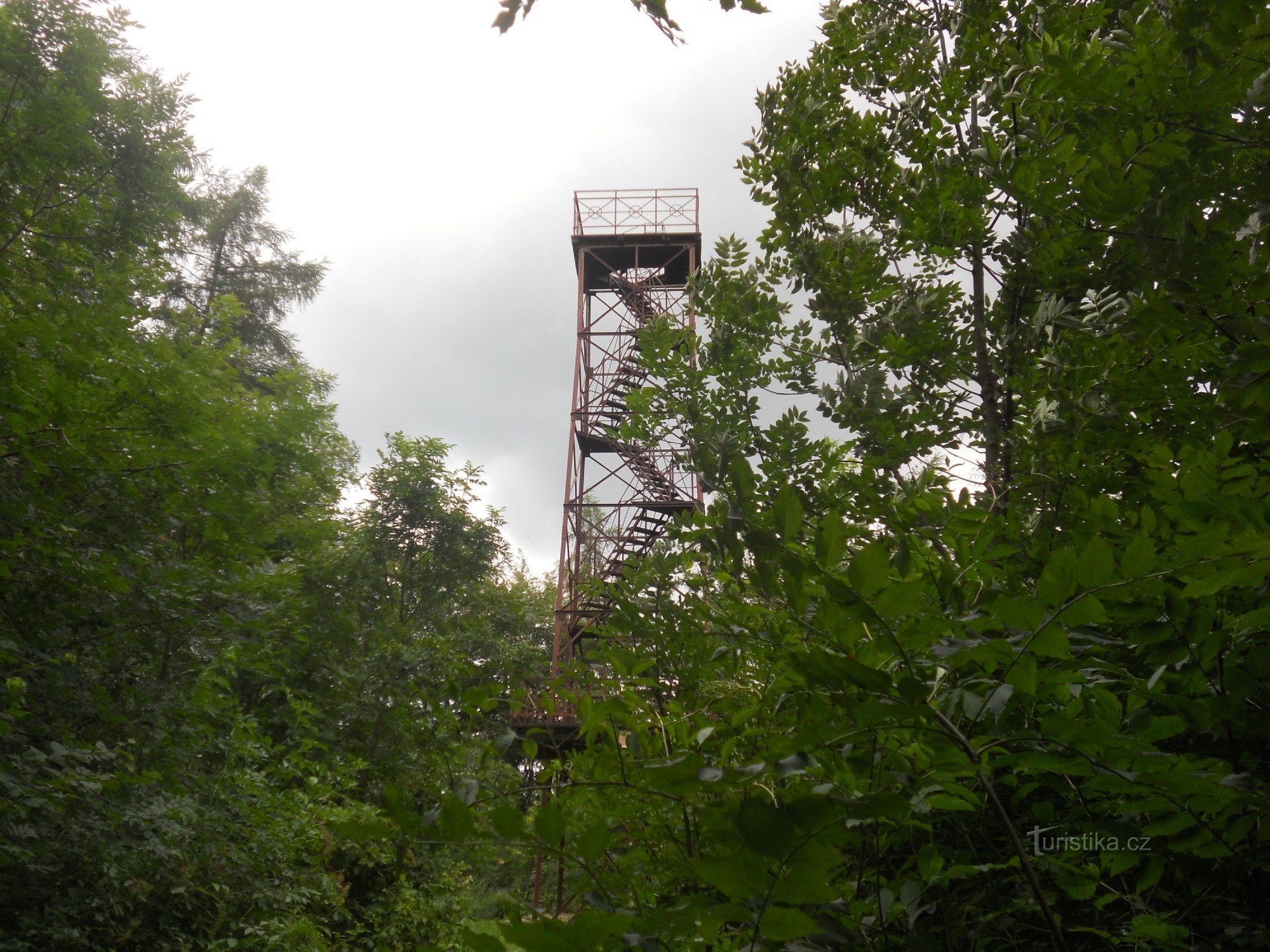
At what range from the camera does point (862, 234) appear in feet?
9.90

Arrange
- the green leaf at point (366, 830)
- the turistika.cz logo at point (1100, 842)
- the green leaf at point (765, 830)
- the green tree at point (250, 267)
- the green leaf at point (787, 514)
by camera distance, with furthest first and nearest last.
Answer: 1. the green tree at point (250, 267)
2. the turistika.cz logo at point (1100, 842)
3. the green leaf at point (787, 514)
4. the green leaf at point (366, 830)
5. the green leaf at point (765, 830)

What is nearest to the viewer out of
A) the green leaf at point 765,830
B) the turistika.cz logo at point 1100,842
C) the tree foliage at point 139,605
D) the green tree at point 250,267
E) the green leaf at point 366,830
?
the green leaf at point 765,830

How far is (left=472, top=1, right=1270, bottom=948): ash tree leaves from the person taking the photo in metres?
0.64

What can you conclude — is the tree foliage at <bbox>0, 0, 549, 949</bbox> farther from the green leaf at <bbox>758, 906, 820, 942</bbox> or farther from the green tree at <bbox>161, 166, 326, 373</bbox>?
the green tree at <bbox>161, 166, 326, 373</bbox>

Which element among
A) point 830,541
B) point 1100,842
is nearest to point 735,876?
point 830,541

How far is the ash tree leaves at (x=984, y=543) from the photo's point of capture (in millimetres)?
640

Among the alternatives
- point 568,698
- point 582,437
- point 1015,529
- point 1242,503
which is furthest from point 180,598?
point 582,437

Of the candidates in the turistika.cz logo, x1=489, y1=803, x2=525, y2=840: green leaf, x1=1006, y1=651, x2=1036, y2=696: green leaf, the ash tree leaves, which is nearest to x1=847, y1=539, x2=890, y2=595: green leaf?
the ash tree leaves

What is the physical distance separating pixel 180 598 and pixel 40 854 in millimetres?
1669

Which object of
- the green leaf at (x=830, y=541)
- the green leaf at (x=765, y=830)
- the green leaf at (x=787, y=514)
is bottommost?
the green leaf at (x=765, y=830)

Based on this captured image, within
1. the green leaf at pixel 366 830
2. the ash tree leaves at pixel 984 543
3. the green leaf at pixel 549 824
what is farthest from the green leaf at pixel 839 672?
the green leaf at pixel 366 830

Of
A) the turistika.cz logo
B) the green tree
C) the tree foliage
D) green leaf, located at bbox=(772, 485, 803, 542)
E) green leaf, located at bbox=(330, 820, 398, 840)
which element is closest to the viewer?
green leaf, located at bbox=(330, 820, 398, 840)

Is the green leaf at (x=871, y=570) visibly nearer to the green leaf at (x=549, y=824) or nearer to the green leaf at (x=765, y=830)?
the green leaf at (x=765, y=830)

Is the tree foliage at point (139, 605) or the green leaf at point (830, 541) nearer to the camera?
the green leaf at point (830, 541)
